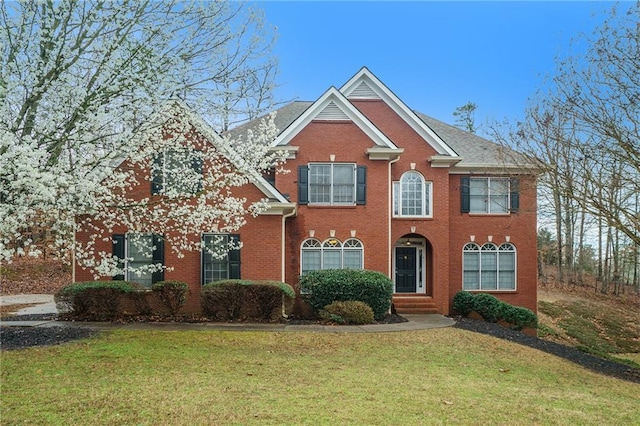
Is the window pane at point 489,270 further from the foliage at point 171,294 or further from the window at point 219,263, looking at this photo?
the foliage at point 171,294

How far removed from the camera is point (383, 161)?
17.5 m

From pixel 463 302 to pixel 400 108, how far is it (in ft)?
24.9

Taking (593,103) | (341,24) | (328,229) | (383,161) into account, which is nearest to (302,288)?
(328,229)

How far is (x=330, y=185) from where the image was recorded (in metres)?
17.6

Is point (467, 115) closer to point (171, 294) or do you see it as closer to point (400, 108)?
point (400, 108)

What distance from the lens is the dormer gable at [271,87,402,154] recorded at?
1728 cm

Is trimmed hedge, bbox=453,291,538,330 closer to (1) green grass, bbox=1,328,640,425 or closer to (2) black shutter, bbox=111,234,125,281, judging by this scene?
(1) green grass, bbox=1,328,640,425

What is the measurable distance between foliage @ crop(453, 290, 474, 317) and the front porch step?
982 mm

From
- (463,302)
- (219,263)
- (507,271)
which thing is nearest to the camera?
(219,263)

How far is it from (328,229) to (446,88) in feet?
22.5

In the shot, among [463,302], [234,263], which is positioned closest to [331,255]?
[234,263]

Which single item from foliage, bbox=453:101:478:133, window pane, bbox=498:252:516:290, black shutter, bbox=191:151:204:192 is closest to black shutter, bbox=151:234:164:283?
black shutter, bbox=191:151:204:192

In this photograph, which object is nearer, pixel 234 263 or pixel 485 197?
pixel 234 263

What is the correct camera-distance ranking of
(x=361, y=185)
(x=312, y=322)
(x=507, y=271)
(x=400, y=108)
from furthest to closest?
(x=507, y=271) → (x=400, y=108) → (x=361, y=185) → (x=312, y=322)
